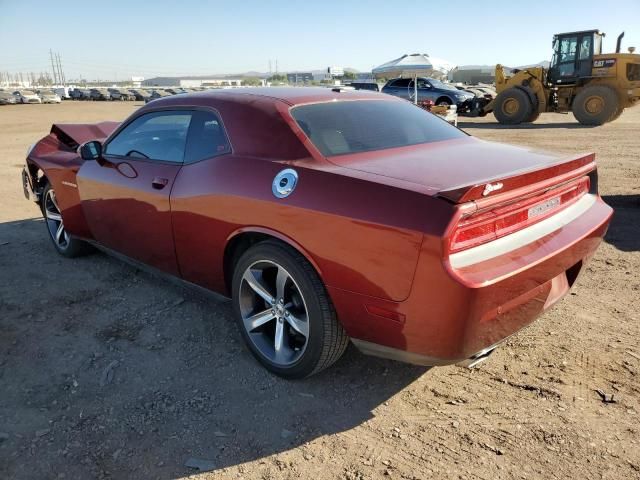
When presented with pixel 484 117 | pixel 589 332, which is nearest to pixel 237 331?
pixel 589 332

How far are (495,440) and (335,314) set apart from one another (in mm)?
Answer: 946

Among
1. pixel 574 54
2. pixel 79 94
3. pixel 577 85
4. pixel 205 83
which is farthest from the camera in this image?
pixel 205 83

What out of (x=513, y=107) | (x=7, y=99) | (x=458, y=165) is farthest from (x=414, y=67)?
(x=7, y=99)

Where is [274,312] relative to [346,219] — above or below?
below

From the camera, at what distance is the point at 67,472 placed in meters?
2.27

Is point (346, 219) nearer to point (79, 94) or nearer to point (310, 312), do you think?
point (310, 312)

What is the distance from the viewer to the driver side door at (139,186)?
3.39m

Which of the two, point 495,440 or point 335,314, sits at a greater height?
point 335,314

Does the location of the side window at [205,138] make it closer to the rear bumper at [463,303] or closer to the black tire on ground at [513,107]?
the rear bumper at [463,303]

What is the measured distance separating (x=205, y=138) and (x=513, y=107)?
16696mm

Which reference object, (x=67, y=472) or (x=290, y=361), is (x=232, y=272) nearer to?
(x=290, y=361)

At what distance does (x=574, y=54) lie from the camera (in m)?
16.5

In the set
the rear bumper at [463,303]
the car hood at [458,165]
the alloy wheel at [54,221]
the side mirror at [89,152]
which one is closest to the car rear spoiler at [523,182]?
the car hood at [458,165]

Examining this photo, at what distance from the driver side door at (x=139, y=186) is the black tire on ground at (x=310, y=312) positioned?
908 millimetres
